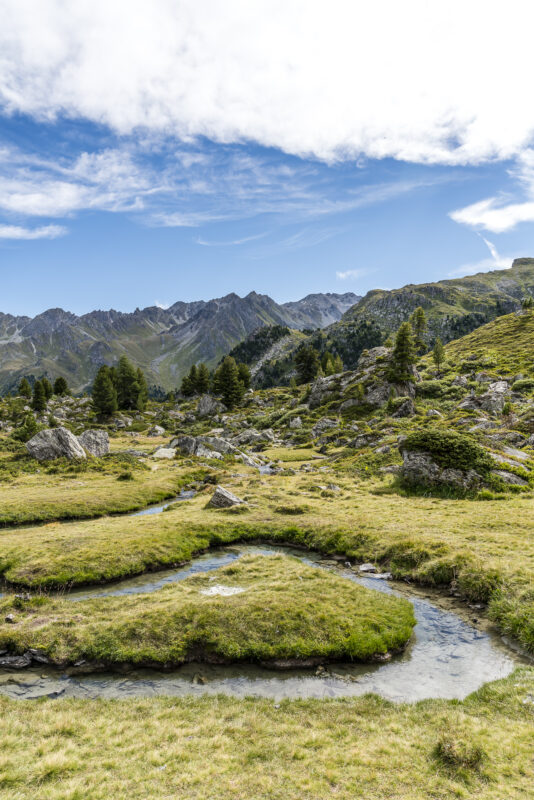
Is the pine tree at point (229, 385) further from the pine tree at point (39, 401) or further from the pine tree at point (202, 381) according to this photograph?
the pine tree at point (39, 401)

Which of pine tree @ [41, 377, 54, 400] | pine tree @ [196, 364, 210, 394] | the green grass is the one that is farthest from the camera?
pine tree @ [196, 364, 210, 394]

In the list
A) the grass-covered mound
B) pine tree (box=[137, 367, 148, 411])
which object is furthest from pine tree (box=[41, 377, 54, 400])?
the grass-covered mound

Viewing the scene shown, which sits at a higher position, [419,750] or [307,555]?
[419,750]

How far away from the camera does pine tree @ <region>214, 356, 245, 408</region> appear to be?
133 m

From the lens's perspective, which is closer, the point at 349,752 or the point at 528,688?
the point at 349,752

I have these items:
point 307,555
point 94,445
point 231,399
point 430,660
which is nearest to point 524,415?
point 307,555

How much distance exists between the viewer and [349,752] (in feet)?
36.4

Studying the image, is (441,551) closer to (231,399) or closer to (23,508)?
(23,508)

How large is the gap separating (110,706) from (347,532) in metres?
20.2

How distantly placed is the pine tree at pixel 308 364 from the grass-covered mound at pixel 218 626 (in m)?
134

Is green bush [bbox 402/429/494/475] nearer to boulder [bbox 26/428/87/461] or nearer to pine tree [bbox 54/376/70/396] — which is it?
boulder [bbox 26/428/87/461]

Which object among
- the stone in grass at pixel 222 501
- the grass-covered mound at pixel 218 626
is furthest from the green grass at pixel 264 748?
the stone in grass at pixel 222 501

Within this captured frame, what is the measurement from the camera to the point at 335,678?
15.3 meters

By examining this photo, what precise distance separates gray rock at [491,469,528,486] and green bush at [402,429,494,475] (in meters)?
0.76
